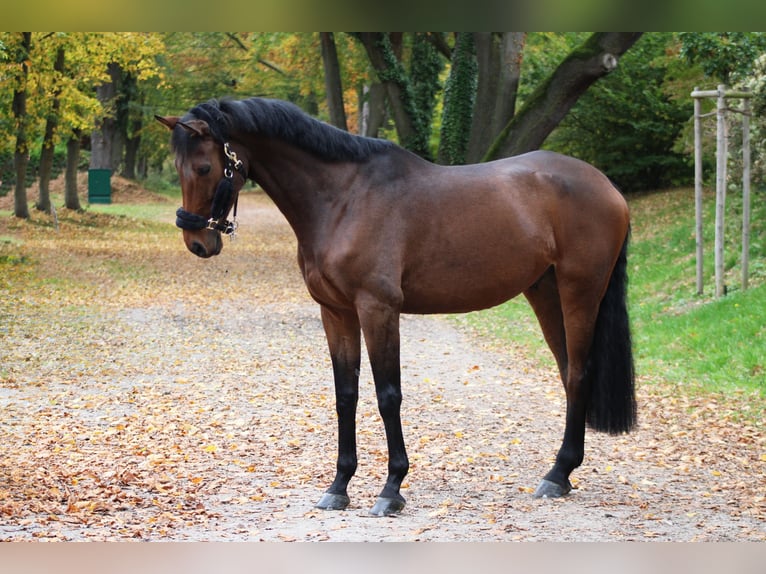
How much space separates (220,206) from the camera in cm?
524

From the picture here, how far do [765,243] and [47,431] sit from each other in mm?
10613

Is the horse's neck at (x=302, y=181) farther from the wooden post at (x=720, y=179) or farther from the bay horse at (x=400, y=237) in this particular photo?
the wooden post at (x=720, y=179)

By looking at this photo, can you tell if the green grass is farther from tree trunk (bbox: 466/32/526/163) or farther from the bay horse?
the bay horse

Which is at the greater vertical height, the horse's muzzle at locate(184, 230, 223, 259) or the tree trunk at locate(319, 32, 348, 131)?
the tree trunk at locate(319, 32, 348, 131)

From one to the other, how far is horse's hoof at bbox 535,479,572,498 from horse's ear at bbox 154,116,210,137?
2.72m

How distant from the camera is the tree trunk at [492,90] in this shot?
16188 mm

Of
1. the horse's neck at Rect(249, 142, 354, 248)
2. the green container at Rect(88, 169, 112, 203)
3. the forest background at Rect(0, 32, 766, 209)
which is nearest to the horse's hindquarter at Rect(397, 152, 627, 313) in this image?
the horse's neck at Rect(249, 142, 354, 248)

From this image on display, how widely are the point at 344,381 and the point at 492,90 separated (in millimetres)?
11871

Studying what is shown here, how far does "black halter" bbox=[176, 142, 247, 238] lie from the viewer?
5.19 meters

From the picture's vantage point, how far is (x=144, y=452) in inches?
276

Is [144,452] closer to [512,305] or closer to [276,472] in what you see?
[276,472]

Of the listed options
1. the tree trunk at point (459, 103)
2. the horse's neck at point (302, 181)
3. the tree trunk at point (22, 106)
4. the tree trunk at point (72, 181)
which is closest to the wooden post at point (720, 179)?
the tree trunk at point (459, 103)

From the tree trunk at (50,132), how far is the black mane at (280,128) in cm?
1849

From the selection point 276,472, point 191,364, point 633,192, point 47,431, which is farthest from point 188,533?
point 633,192
